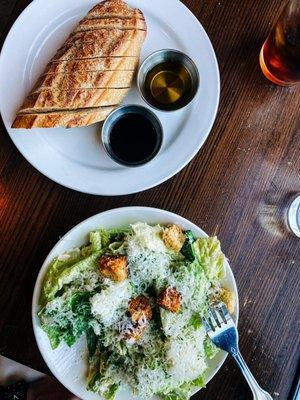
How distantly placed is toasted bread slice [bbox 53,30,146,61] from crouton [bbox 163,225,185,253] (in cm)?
59

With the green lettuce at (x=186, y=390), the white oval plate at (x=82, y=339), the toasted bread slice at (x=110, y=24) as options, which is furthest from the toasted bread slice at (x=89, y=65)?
the green lettuce at (x=186, y=390)

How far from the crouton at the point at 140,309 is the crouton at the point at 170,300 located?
0.14ft

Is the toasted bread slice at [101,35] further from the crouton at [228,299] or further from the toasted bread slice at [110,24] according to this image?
the crouton at [228,299]

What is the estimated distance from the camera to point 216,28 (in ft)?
5.94

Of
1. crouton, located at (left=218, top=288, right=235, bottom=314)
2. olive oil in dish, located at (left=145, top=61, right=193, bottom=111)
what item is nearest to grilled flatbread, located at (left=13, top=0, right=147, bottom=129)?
olive oil in dish, located at (left=145, top=61, right=193, bottom=111)

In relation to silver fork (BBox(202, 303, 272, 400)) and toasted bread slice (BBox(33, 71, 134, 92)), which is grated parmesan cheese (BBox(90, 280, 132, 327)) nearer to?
silver fork (BBox(202, 303, 272, 400))

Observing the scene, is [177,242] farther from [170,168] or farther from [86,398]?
[86,398]

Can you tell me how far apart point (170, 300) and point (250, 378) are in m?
0.40

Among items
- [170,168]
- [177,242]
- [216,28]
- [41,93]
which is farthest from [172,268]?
[216,28]

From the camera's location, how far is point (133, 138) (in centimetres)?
173

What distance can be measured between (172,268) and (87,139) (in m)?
0.52

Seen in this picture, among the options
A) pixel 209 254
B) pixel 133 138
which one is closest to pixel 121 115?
pixel 133 138

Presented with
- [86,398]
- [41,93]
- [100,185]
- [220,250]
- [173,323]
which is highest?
[41,93]

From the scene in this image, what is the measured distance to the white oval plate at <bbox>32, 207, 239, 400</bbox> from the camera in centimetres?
165
